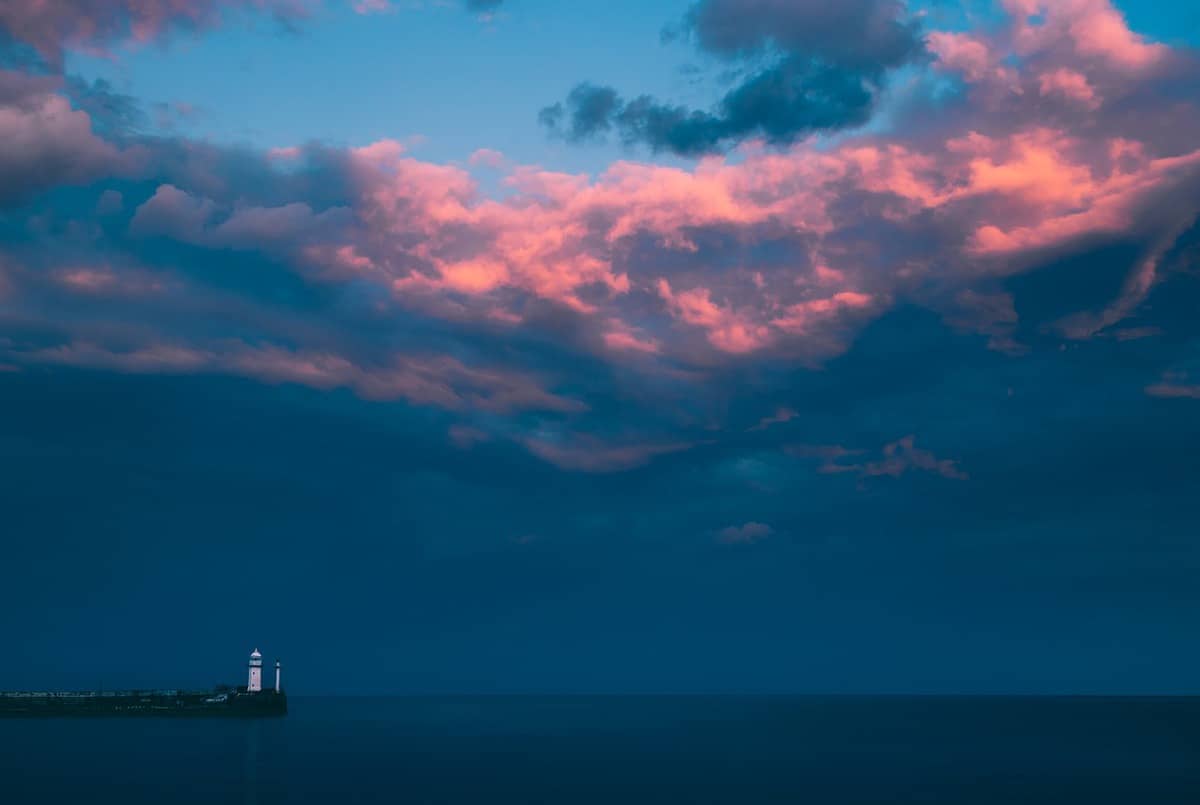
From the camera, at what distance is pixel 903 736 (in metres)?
154

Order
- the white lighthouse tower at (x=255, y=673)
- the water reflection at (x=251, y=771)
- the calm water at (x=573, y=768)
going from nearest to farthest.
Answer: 1. the water reflection at (x=251, y=771)
2. the calm water at (x=573, y=768)
3. the white lighthouse tower at (x=255, y=673)

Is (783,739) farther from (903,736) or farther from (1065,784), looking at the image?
(1065,784)

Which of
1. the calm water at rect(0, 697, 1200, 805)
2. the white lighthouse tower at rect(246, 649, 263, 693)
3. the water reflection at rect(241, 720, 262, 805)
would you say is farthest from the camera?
the white lighthouse tower at rect(246, 649, 263, 693)

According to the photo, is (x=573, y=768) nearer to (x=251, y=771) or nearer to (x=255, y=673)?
(x=251, y=771)

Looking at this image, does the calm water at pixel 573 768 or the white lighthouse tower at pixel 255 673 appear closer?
the calm water at pixel 573 768

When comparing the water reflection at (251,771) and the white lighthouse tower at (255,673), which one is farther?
the white lighthouse tower at (255,673)

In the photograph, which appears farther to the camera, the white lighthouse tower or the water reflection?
the white lighthouse tower

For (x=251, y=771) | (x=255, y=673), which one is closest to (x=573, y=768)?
(x=251, y=771)

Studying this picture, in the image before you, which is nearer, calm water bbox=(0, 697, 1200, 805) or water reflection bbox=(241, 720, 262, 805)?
water reflection bbox=(241, 720, 262, 805)

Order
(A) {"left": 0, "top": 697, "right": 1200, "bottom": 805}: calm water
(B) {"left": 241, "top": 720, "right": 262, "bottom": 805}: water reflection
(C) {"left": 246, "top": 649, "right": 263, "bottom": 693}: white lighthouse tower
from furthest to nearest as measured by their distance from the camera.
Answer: (C) {"left": 246, "top": 649, "right": 263, "bottom": 693}: white lighthouse tower < (A) {"left": 0, "top": 697, "right": 1200, "bottom": 805}: calm water < (B) {"left": 241, "top": 720, "right": 262, "bottom": 805}: water reflection

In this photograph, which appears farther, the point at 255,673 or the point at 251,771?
the point at 255,673

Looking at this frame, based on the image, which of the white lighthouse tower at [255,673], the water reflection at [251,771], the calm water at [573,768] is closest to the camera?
the water reflection at [251,771]

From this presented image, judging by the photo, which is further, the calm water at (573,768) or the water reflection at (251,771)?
the calm water at (573,768)

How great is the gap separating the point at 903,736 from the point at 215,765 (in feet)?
346
